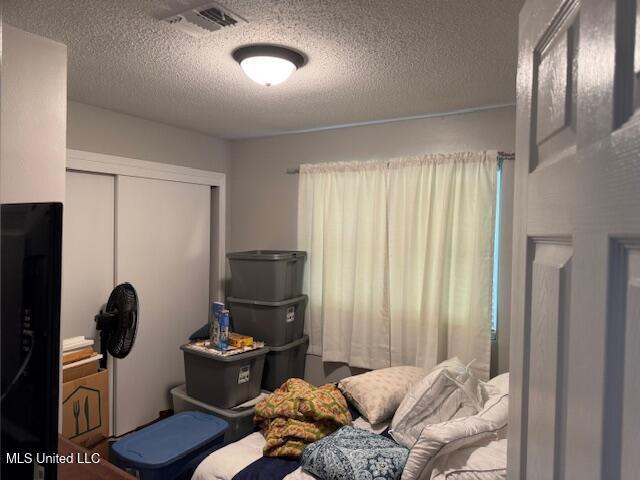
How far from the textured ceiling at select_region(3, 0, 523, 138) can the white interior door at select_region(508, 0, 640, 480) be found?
0.87m

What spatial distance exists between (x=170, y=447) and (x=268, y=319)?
1035 mm

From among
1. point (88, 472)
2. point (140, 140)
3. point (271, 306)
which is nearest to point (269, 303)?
point (271, 306)

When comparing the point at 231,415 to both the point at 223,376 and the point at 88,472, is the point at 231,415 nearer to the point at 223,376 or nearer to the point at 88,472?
the point at 223,376

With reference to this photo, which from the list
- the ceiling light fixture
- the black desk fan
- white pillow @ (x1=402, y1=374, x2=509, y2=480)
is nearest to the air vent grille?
the ceiling light fixture

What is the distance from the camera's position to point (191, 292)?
3.46 m

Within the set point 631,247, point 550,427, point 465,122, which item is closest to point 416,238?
point 465,122

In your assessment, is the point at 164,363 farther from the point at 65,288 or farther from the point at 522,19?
the point at 522,19

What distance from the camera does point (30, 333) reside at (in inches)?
24.7

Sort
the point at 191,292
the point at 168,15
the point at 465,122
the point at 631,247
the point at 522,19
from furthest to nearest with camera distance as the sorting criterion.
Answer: the point at 191,292
the point at 465,122
the point at 168,15
the point at 522,19
the point at 631,247

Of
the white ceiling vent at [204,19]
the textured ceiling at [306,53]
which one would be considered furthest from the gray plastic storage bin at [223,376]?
the white ceiling vent at [204,19]

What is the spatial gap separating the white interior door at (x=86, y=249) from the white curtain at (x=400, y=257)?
1.40 metres

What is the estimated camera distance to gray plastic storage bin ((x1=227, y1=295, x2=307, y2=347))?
117 inches

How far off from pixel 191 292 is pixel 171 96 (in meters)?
1.63

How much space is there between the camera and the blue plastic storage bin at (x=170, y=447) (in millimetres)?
2072
